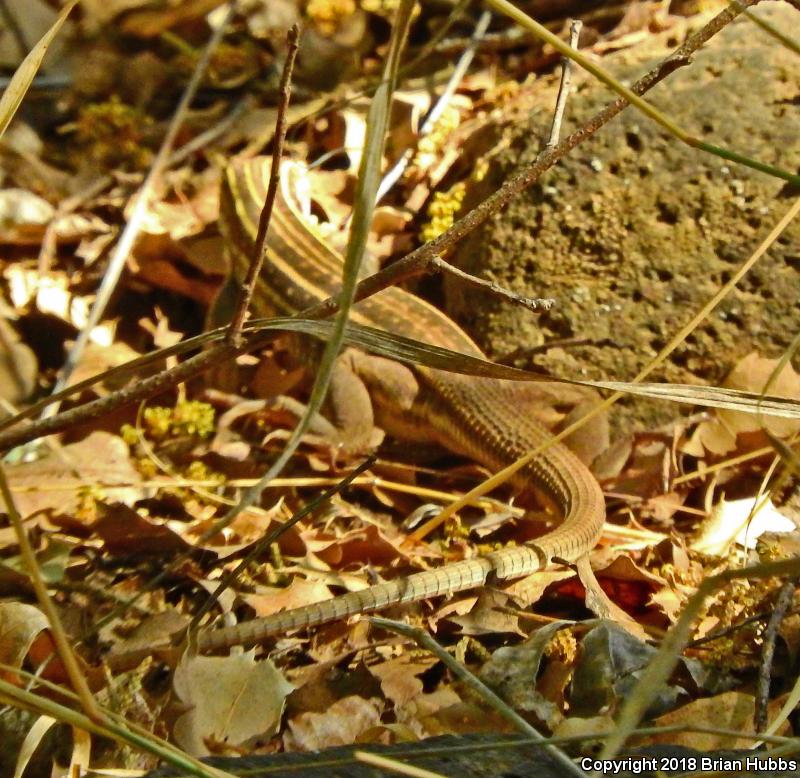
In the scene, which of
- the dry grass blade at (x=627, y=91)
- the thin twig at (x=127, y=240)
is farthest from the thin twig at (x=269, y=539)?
the thin twig at (x=127, y=240)

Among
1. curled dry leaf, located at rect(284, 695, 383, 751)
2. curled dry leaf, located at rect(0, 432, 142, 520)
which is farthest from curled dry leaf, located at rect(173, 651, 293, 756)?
curled dry leaf, located at rect(0, 432, 142, 520)

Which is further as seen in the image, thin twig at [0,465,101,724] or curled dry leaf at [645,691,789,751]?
curled dry leaf at [645,691,789,751]

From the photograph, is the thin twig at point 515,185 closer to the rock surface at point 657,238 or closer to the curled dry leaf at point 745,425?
the curled dry leaf at point 745,425

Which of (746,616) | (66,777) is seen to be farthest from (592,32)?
(66,777)

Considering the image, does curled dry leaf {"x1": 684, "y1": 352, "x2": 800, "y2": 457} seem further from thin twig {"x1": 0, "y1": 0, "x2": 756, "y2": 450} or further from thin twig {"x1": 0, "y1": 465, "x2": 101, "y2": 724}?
thin twig {"x1": 0, "y1": 465, "x2": 101, "y2": 724}

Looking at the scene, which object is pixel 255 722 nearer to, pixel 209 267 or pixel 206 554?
pixel 206 554

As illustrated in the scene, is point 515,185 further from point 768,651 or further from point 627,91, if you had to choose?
point 768,651
